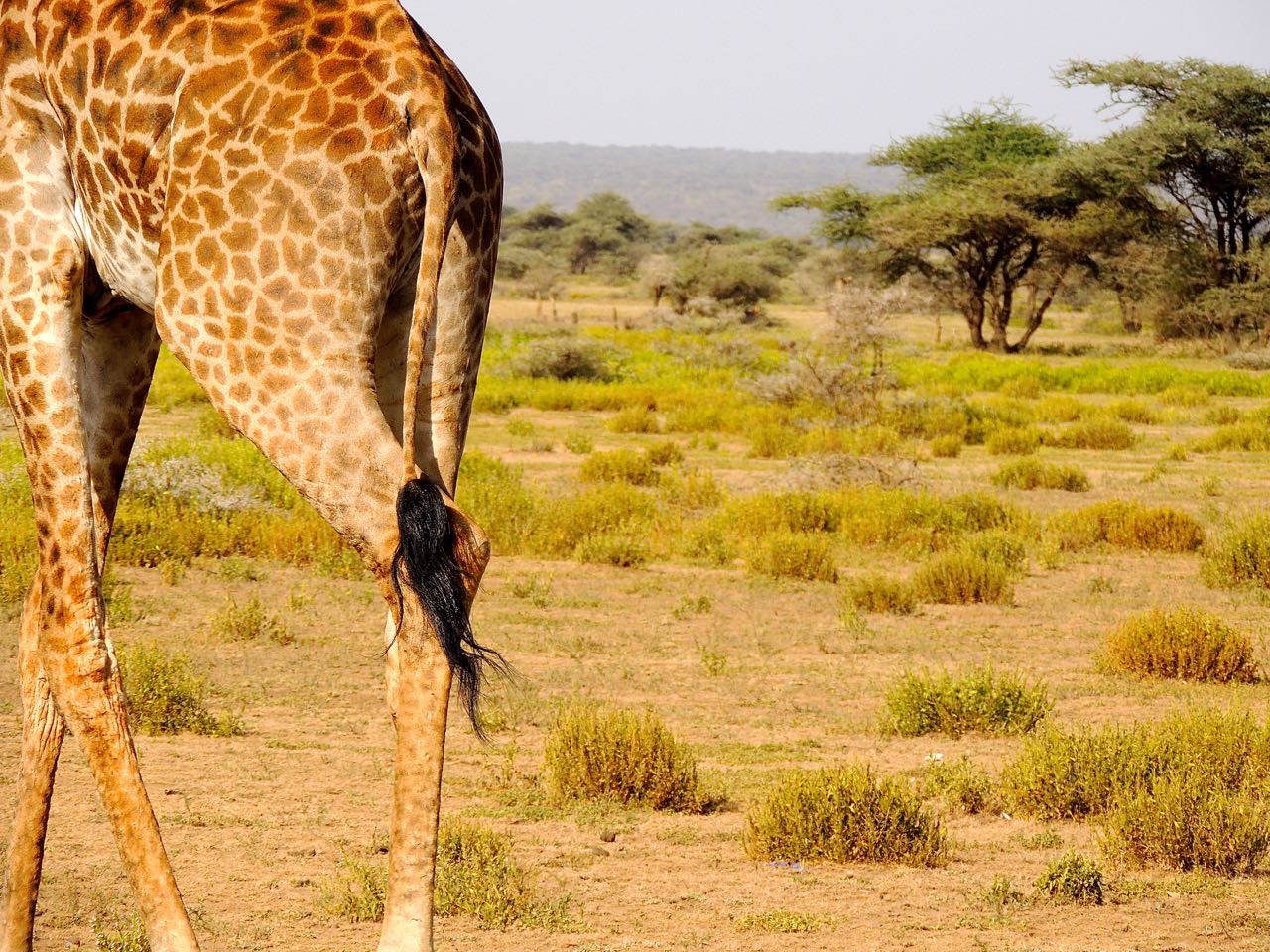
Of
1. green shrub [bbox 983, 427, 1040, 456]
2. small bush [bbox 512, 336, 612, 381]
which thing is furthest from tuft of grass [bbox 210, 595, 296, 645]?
small bush [bbox 512, 336, 612, 381]

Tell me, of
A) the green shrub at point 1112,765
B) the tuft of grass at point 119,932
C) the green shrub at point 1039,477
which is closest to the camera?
the tuft of grass at point 119,932

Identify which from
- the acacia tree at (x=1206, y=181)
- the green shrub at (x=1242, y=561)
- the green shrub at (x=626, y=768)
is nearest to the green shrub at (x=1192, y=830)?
the green shrub at (x=626, y=768)

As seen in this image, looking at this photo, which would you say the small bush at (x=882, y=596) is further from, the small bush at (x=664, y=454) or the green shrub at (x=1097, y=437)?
the green shrub at (x=1097, y=437)

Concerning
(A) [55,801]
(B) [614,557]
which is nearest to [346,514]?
(A) [55,801]

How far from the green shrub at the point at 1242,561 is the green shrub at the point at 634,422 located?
10.3 m

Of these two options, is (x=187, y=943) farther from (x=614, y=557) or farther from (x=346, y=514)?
(x=614, y=557)

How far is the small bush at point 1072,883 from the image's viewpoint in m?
4.83

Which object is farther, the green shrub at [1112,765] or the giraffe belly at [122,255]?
the green shrub at [1112,765]

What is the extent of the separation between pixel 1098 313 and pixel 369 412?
2065 inches

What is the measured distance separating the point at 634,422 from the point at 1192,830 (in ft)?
50.9

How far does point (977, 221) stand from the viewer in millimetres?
36000

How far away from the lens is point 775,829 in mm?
5297

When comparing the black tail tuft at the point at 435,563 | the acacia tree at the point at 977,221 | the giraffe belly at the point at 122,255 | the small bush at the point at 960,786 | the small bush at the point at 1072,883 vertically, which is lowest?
the small bush at the point at 960,786

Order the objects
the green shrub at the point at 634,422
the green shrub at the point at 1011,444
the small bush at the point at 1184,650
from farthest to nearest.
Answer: the green shrub at the point at 634,422 < the green shrub at the point at 1011,444 < the small bush at the point at 1184,650
